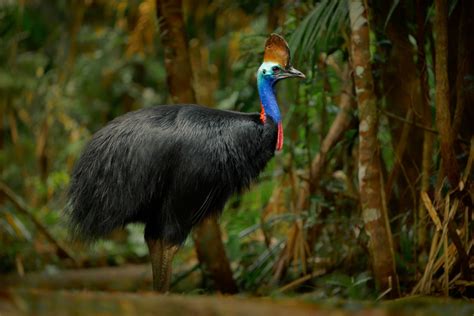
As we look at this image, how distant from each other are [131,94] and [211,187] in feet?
26.1

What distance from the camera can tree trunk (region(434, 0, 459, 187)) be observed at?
3732 millimetres

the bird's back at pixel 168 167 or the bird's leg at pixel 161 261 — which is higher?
the bird's back at pixel 168 167

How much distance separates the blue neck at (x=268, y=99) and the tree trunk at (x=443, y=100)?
38.0 inches

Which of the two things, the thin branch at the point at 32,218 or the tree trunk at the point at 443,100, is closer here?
the tree trunk at the point at 443,100

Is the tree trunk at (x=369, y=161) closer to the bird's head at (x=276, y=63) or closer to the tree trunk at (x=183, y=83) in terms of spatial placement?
the bird's head at (x=276, y=63)

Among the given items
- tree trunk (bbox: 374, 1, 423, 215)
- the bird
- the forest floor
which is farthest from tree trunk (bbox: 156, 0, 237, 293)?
the forest floor

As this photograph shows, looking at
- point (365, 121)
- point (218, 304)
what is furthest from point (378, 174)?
point (218, 304)

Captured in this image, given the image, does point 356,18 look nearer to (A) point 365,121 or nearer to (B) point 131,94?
(A) point 365,121

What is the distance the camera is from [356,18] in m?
3.89

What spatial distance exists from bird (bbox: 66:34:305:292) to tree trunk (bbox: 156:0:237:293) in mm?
854

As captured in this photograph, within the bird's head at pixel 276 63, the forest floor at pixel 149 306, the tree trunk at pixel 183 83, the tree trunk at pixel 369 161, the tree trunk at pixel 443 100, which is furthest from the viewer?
the tree trunk at pixel 183 83

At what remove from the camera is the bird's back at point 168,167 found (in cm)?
403

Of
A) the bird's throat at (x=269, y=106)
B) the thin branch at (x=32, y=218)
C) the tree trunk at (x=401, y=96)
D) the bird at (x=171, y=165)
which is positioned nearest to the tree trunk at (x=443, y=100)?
the tree trunk at (x=401, y=96)

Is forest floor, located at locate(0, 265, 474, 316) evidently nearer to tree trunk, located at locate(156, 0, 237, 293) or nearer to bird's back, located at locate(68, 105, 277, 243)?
bird's back, located at locate(68, 105, 277, 243)
